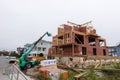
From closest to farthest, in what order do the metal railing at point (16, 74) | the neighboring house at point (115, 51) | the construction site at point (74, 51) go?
the metal railing at point (16, 74) → the construction site at point (74, 51) → the neighboring house at point (115, 51)

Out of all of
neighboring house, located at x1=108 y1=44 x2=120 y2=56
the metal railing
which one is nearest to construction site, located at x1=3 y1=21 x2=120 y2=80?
the metal railing

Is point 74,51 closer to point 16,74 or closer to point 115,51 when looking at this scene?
point 16,74

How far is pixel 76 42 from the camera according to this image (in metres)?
24.4

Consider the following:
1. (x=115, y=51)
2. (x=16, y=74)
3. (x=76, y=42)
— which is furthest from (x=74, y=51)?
(x=115, y=51)

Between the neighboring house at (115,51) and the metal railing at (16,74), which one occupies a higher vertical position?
the neighboring house at (115,51)

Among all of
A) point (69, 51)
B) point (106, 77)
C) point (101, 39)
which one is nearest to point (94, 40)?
point (101, 39)

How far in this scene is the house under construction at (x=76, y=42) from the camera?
23078 millimetres

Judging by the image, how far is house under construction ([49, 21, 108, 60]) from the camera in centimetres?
2308

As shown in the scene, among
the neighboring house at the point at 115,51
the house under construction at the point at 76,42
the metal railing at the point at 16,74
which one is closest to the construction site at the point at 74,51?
the house under construction at the point at 76,42

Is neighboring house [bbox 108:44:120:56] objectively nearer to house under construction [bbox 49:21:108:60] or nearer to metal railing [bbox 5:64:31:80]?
house under construction [bbox 49:21:108:60]

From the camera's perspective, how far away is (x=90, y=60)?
1952 cm

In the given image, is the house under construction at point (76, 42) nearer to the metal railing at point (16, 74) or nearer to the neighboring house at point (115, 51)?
the metal railing at point (16, 74)

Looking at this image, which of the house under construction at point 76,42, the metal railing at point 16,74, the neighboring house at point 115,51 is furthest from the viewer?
the neighboring house at point 115,51

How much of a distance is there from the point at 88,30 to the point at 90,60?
6.84 meters
